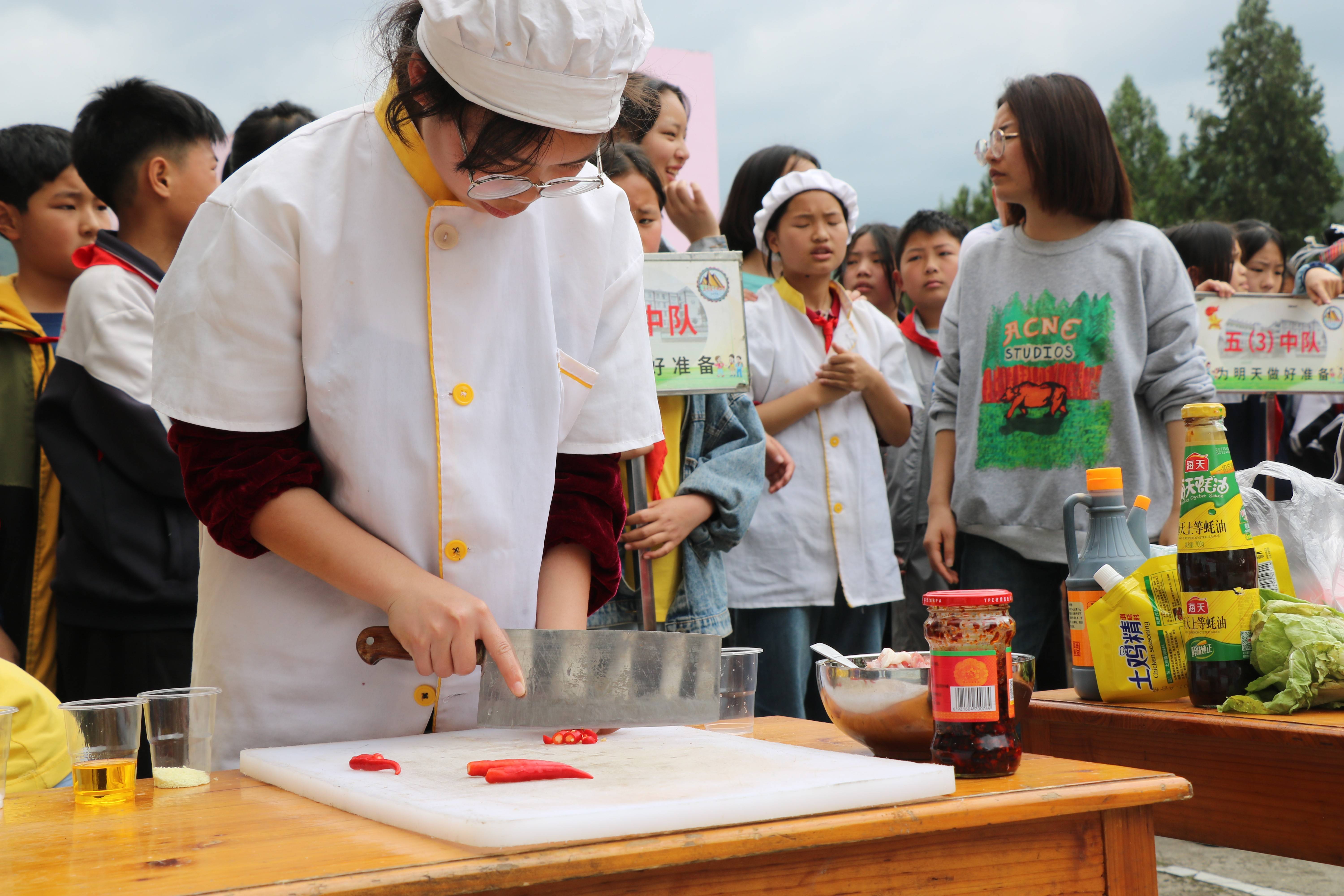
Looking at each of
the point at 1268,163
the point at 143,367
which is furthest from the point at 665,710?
the point at 1268,163

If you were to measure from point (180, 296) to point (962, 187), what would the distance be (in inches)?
1534

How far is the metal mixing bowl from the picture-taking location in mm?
1352

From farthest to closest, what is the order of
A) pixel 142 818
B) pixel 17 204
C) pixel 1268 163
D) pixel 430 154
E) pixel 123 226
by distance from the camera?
pixel 1268 163
pixel 17 204
pixel 123 226
pixel 430 154
pixel 142 818

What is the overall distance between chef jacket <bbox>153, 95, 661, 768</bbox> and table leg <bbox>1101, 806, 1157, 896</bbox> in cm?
81

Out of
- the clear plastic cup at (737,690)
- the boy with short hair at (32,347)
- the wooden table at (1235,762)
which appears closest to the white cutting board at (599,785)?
the clear plastic cup at (737,690)

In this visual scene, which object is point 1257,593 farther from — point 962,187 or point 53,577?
point 962,187

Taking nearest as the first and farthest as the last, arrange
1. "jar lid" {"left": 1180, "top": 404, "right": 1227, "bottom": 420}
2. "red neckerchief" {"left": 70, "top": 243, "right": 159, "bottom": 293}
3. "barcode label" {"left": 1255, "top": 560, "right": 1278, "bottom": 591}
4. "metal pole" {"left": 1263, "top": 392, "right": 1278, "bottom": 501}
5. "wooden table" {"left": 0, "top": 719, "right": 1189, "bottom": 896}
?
1. "wooden table" {"left": 0, "top": 719, "right": 1189, "bottom": 896}
2. "jar lid" {"left": 1180, "top": 404, "right": 1227, "bottom": 420}
3. "barcode label" {"left": 1255, "top": 560, "right": 1278, "bottom": 591}
4. "red neckerchief" {"left": 70, "top": 243, "right": 159, "bottom": 293}
5. "metal pole" {"left": 1263, "top": 392, "right": 1278, "bottom": 501}

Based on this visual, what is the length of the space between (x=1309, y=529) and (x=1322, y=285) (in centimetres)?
260

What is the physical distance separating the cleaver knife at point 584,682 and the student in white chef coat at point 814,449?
176 centimetres

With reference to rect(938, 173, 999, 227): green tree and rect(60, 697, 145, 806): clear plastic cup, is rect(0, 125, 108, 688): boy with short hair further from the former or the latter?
rect(938, 173, 999, 227): green tree

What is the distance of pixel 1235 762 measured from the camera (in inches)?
68.0

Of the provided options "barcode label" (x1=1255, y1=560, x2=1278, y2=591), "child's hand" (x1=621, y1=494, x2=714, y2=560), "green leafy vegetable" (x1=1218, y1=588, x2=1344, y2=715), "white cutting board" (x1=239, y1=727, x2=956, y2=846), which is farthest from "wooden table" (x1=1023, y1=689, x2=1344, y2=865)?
"child's hand" (x1=621, y1=494, x2=714, y2=560)

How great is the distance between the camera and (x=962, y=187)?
1502 inches

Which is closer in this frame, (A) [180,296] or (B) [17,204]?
(A) [180,296]
